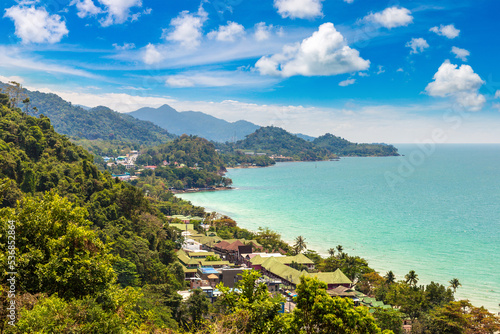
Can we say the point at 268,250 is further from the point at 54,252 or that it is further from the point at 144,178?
the point at 144,178

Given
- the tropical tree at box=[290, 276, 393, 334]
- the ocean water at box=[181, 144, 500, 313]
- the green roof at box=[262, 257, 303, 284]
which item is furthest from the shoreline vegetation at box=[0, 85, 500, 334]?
the ocean water at box=[181, 144, 500, 313]

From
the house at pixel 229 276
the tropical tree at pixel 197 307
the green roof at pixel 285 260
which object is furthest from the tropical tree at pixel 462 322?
the green roof at pixel 285 260

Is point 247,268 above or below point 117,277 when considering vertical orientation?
below

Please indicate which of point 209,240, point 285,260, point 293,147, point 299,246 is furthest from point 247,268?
point 293,147

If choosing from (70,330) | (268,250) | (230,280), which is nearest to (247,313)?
(70,330)

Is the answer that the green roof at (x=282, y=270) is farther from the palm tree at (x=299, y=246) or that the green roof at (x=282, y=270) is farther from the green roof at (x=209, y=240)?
the green roof at (x=209, y=240)

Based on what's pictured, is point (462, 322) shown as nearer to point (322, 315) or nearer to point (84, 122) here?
point (322, 315)

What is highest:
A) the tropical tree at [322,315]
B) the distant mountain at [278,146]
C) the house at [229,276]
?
the distant mountain at [278,146]
